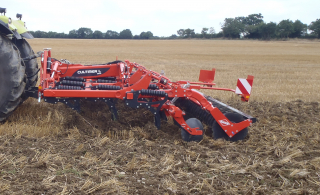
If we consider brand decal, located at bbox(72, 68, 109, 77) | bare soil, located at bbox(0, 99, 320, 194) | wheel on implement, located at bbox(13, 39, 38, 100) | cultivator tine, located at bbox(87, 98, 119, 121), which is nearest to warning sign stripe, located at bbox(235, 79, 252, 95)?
bare soil, located at bbox(0, 99, 320, 194)

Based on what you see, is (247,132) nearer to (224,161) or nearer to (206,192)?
(224,161)

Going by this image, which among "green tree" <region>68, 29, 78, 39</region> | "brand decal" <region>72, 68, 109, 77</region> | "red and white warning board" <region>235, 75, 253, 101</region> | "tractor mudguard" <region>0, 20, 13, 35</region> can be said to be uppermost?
"green tree" <region>68, 29, 78, 39</region>

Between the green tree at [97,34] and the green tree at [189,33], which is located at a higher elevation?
the green tree at [189,33]

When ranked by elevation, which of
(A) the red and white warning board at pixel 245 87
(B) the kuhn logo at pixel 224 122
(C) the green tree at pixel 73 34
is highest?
(C) the green tree at pixel 73 34

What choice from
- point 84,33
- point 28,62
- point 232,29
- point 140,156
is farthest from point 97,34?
point 140,156

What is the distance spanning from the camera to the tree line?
176 feet

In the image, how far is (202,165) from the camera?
3.49m

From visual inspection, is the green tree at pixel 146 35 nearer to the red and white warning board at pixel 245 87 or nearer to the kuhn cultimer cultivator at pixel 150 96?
the kuhn cultimer cultivator at pixel 150 96

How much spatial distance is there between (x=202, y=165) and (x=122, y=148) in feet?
3.45

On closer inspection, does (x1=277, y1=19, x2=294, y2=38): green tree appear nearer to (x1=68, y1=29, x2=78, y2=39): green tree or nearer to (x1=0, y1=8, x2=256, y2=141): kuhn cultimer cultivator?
(x1=68, y1=29, x2=78, y2=39): green tree

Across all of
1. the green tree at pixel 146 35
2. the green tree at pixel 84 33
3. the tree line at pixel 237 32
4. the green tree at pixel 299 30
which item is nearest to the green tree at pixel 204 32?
the tree line at pixel 237 32

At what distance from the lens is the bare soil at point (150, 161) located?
2904mm

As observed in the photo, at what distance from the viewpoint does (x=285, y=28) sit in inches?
2132

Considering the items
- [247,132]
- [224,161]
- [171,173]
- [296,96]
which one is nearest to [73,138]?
[171,173]
